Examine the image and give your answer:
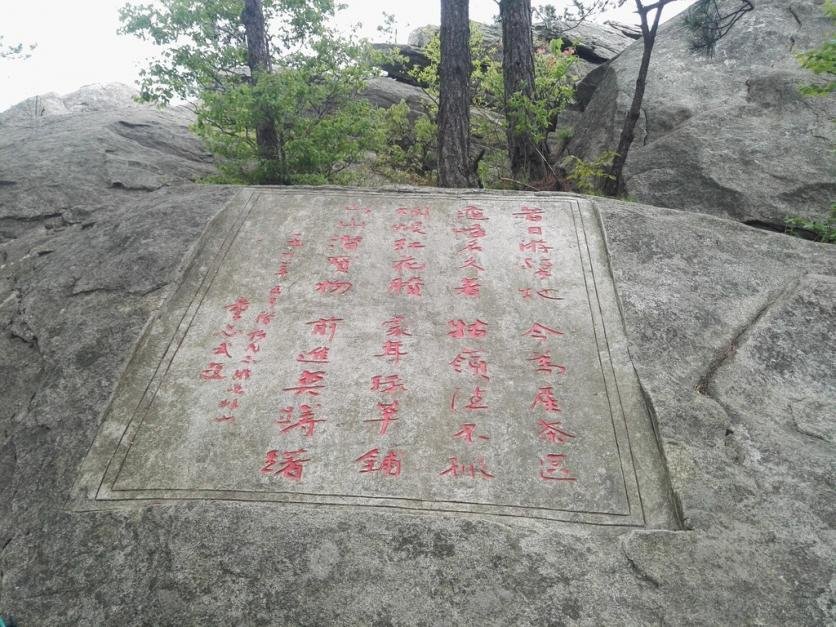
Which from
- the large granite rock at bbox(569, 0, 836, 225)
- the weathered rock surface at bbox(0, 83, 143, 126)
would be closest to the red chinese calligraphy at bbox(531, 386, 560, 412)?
the large granite rock at bbox(569, 0, 836, 225)

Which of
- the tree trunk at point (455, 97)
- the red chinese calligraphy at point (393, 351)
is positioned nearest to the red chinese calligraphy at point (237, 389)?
the red chinese calligraphy at point (393, 351)

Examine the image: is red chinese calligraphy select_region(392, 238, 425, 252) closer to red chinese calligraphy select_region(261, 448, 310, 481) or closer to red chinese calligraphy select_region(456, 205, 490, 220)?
red chinese calligraphy select_region(456, 205, 490, 220)

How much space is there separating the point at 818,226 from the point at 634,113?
1.95 m

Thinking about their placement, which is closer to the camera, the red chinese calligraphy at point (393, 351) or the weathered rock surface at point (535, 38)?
the red chinese calligraphy at point (393, 351)

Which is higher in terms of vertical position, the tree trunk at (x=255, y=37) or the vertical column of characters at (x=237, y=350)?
the tree trunk at (x=255, y=37)

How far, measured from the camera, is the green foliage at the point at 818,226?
15.4 ft

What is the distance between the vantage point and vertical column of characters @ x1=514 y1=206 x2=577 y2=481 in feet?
8.61

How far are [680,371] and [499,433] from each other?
1.09 metres

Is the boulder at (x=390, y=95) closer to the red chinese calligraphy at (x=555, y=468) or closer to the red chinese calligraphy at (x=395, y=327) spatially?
the red chinese calligraphy at (x=395, y=327)

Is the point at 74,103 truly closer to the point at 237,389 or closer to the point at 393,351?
the point at 237,389

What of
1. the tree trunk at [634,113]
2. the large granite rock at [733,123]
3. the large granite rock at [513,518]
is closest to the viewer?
the large granite rock at [513,518]

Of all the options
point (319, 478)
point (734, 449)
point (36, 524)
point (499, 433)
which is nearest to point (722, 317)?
point (734, 449)

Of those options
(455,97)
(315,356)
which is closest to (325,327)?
(315,356)

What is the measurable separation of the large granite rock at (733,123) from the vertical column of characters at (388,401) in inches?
146
